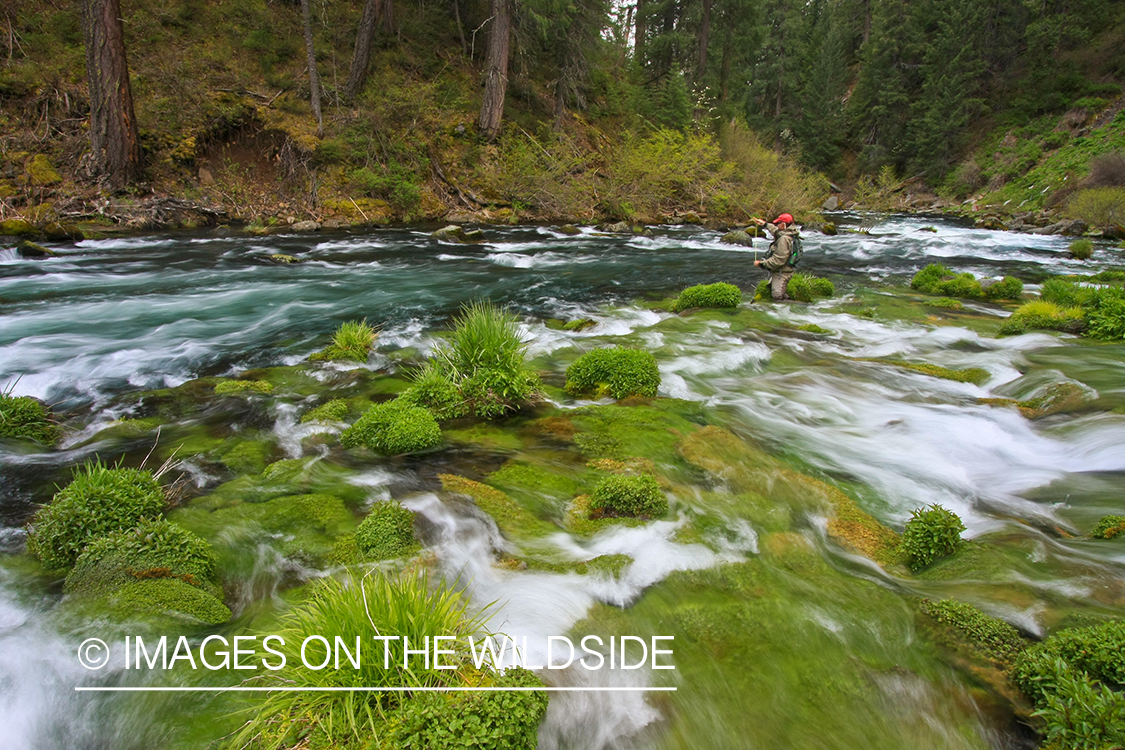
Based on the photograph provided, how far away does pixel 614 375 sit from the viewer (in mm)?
6852

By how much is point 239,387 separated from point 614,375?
4.77 meters

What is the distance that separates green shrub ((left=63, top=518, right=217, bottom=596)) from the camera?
329cm

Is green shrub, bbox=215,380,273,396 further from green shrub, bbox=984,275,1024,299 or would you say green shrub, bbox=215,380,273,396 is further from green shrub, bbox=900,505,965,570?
green shrub, bbox=984,275,1024,299

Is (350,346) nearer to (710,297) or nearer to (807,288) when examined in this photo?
(710,297)

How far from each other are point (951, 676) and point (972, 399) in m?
5.17

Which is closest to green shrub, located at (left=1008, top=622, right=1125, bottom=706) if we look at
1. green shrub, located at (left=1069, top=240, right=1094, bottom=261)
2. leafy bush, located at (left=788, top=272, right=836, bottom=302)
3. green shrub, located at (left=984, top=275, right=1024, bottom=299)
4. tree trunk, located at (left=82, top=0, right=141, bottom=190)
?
leafy bush, located at (left=788, top=272, right=836, bottom=302)

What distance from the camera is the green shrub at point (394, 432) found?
17.5 ft

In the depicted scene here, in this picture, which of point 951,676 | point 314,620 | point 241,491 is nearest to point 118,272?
point 241,491

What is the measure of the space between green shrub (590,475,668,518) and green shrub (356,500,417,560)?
1.48m

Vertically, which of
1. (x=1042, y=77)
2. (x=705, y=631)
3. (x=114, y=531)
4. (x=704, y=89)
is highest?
(x=1042, y=77)

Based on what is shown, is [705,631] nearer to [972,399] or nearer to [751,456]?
[751,456]

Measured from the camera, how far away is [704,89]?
35.2m

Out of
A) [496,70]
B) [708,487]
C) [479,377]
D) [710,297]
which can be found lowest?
[708,487]

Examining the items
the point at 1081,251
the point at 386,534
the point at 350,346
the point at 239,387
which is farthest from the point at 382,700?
the point at 1081,251
